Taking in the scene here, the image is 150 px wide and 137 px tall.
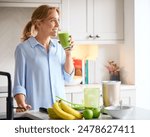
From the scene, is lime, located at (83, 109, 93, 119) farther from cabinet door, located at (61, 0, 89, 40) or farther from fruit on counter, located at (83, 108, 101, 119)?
cabinet door, located at (61, 0, 89, 40)

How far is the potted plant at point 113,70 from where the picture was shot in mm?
4117

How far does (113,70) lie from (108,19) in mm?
590

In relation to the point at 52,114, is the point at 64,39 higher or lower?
higher

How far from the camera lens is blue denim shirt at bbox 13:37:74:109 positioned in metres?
2.38

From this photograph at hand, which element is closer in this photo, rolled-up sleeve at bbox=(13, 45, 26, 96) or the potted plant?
rolled-up sleeve at bbox=(13, 45, 26, 96)

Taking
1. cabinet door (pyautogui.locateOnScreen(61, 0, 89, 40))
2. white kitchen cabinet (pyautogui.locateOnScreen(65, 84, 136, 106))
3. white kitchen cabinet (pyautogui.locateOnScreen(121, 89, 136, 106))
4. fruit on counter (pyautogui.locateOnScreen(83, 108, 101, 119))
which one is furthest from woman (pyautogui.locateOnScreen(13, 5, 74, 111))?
white kitchen cabinet (pyautogui.locateOnScreen(121, 89, 136, 106))

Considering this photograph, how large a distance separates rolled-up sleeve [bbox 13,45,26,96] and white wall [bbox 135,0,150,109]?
71.4 inches

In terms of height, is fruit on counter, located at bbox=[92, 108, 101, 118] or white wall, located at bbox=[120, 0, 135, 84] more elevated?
white wall, located at bbox=[120, 0, 135, 84]

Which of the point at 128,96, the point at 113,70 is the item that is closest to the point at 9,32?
the point at 113,70

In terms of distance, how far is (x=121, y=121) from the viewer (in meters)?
1.79

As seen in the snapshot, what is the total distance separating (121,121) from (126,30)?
7.63 ft

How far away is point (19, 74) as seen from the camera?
2.34 metres

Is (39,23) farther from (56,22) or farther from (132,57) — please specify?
(132,57)

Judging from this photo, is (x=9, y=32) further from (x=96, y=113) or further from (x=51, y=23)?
(x=96, y=113)
